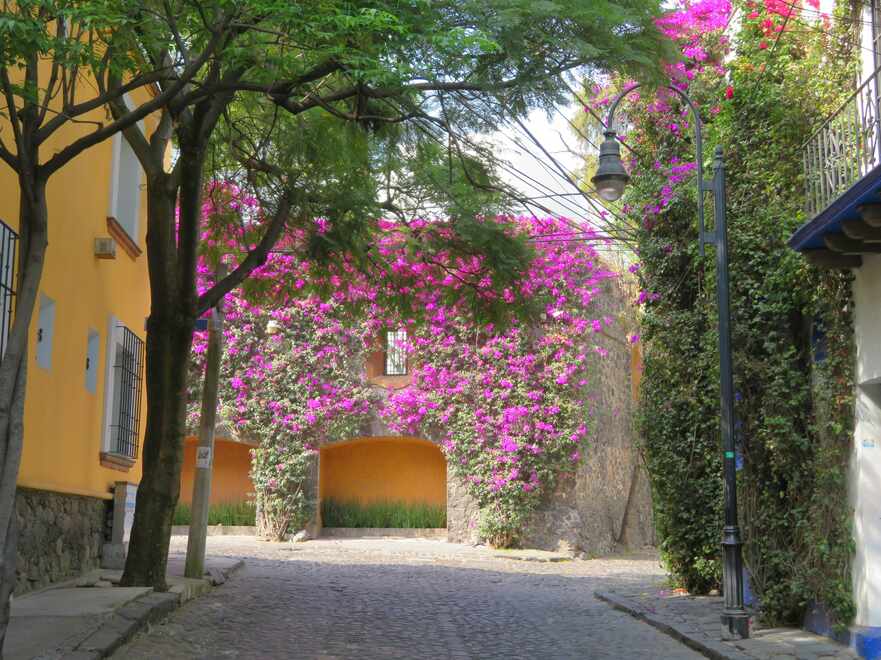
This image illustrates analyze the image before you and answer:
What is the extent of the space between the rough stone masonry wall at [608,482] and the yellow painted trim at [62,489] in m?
9.62

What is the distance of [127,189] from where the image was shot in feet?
48.7

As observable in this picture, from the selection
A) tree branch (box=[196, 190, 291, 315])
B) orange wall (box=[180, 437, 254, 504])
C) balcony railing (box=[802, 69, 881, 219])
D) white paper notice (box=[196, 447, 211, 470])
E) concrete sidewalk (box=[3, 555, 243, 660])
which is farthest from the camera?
orange wall (box=[180, 437, 254, 504])

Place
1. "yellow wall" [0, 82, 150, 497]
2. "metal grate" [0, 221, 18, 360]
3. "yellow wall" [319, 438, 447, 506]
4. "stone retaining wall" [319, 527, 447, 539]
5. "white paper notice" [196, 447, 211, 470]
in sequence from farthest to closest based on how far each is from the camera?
"yellow wall" [319, 438, 447, 506] → "stone retaining wall" [319, 527, 447, 539] → "white paper notice" [196, 447, 211, 470] → "yellow wall" [0, 82, 150, 497] → "metal grate" [0, 221, 18, 360]

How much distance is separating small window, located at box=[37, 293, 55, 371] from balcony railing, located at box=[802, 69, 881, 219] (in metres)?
7.74

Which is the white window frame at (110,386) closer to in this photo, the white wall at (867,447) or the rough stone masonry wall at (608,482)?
the white wall at (867,447)

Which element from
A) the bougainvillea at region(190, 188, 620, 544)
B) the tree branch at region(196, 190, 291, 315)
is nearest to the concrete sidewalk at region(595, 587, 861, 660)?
the tree branch at region(196, 190, 291, 315)

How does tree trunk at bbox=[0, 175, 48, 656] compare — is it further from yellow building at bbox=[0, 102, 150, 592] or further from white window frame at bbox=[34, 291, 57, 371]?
white window frame at bbox=[34, 291, 57, 371]

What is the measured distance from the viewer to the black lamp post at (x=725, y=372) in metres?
9.23

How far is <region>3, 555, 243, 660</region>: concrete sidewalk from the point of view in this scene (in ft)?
23.9

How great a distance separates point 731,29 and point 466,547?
11924 mm

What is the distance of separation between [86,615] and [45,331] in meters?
3.51

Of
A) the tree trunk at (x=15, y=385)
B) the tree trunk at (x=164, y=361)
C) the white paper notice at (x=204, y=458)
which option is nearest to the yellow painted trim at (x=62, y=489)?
the tree trunk at (x=164, y=361)

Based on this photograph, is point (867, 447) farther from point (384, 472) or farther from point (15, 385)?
point (384, 472)

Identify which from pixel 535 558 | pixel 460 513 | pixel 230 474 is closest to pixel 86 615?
pixel 535 558
